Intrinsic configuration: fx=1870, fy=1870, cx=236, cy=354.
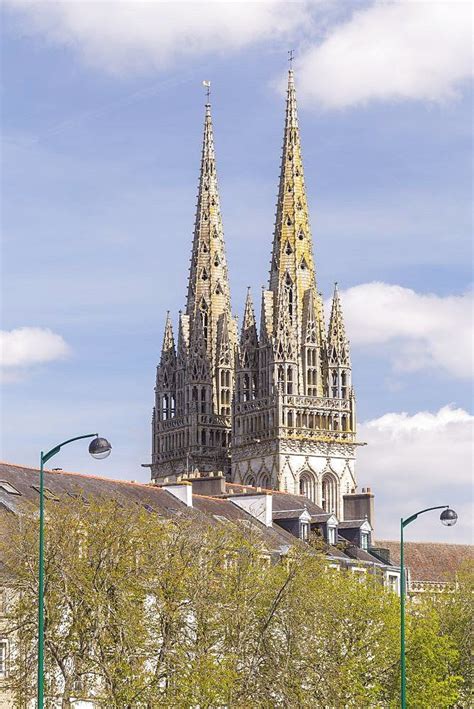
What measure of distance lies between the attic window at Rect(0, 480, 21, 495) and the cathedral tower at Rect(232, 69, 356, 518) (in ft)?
306

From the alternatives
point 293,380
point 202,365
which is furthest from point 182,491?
point 202,365

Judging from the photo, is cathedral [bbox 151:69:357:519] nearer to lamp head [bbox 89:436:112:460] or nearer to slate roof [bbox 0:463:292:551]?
slate roof [bbox 0:463:292:551]

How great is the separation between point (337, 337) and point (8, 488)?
107 m

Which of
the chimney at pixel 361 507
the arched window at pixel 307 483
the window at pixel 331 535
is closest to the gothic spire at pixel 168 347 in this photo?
the arched window at pixel 307 483

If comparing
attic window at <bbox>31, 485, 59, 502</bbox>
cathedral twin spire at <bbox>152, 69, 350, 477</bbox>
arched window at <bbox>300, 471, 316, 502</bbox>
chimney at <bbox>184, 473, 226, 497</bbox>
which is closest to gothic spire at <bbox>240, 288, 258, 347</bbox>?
cathedral twin spire at <bbox>152, 69, 350, 477</bbox>

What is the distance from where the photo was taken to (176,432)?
18325 cm

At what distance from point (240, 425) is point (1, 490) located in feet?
338

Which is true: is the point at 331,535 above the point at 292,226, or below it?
below

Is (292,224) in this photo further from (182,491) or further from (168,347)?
(182,491)

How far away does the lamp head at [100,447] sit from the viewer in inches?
1959

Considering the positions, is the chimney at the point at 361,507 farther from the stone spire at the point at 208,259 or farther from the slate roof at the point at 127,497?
the stone spire at the point at 208,259

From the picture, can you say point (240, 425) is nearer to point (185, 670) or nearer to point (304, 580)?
point (304, 580)

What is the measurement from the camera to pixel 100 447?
163ft

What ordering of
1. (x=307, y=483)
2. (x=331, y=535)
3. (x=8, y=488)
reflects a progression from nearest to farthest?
(x=8, y=488), (x=331, y=535), (x=307, y=483)
